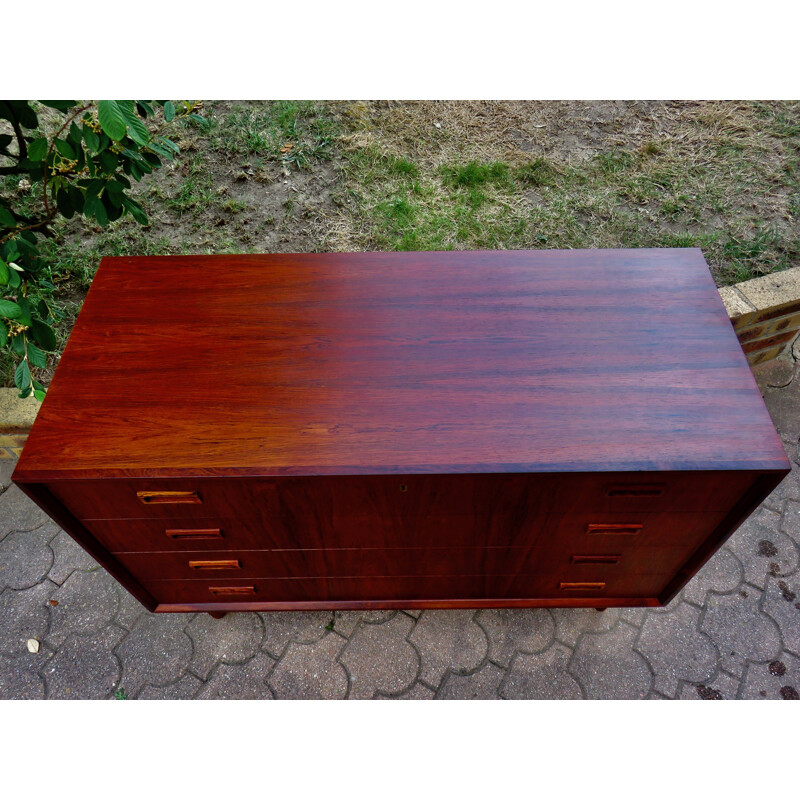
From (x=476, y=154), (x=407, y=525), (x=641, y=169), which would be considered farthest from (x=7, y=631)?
(x=641, y=169)

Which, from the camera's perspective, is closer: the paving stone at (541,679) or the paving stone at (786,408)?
the paving stone at (541,679)

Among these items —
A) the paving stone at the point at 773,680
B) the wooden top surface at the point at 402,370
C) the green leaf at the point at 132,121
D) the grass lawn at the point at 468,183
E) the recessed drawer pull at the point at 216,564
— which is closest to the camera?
the wooden top surface at the point at 402,370

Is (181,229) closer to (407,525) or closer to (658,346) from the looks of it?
(407,525)

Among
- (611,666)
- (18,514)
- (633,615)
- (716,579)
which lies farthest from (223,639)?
(716,579)

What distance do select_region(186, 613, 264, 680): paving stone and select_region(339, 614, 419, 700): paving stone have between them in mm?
366

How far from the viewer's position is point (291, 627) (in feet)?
7.23

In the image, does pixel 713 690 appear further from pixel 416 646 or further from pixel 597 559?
pixel 416 646

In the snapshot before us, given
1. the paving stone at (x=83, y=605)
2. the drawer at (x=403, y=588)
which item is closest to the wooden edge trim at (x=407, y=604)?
the drawer at (x=403, y=588)

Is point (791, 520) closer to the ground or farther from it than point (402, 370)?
closer to the ground

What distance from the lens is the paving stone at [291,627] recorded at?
217cm

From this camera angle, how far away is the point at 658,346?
5.37 feet

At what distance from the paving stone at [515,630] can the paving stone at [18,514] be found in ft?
6.43

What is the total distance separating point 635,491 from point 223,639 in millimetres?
1648

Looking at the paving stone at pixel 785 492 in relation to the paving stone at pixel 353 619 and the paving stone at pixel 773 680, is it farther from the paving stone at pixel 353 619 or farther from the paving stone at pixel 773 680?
the paving stone at pixel 353 619
